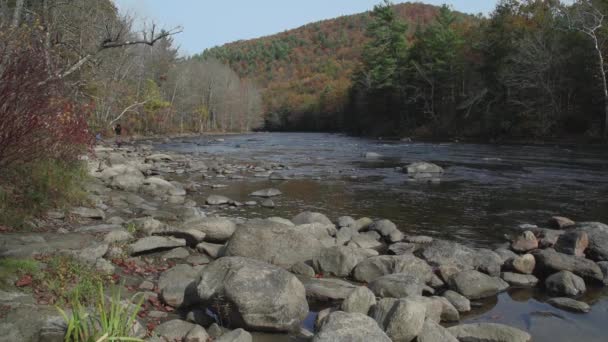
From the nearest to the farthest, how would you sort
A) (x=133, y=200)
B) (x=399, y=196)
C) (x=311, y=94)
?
(x=133, y=200) < (x=399, y=196) < (x=311, y=94)

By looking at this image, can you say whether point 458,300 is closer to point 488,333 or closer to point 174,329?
point 488,333

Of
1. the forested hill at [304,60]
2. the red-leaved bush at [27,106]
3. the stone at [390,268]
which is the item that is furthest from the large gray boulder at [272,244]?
the forested hill at [304,60]

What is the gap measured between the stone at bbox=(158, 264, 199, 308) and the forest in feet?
117

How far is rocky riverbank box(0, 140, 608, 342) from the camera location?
5.52 metres

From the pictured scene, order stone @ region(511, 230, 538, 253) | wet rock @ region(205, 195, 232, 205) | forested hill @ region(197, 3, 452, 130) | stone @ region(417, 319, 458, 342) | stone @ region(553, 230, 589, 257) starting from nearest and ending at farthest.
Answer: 1. stone @ region(417, 319, 458, 342)
2. stone @ region(553, 230, 589, 257)
3. stone @ region(511, 230, 538, 253)
4. wet rock @ region(205, 195, 232, 205)
5. forested hill @ region(197, 3, 452, 130)

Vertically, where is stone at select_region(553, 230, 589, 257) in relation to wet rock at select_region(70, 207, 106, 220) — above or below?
below

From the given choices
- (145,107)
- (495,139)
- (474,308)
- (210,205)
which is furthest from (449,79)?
(474,308)

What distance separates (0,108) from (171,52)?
211 feet

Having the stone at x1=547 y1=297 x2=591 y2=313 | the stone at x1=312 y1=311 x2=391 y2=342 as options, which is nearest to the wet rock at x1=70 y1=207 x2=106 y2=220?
the stone at x1=312 y1=311 x2=391 y2=342

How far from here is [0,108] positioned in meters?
6.46

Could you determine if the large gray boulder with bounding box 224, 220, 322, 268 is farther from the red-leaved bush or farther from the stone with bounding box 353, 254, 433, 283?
the red-leaved bush

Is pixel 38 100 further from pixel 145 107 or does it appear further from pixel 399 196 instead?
pixel 145 107

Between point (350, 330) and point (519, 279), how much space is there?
4725 millimetres

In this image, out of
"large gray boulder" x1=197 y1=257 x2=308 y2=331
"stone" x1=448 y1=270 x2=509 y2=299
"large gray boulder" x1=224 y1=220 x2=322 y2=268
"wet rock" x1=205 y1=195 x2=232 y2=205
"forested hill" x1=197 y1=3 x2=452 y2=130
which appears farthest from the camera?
"forested hill" x1=197 y1=3 x2=452 y2=130
